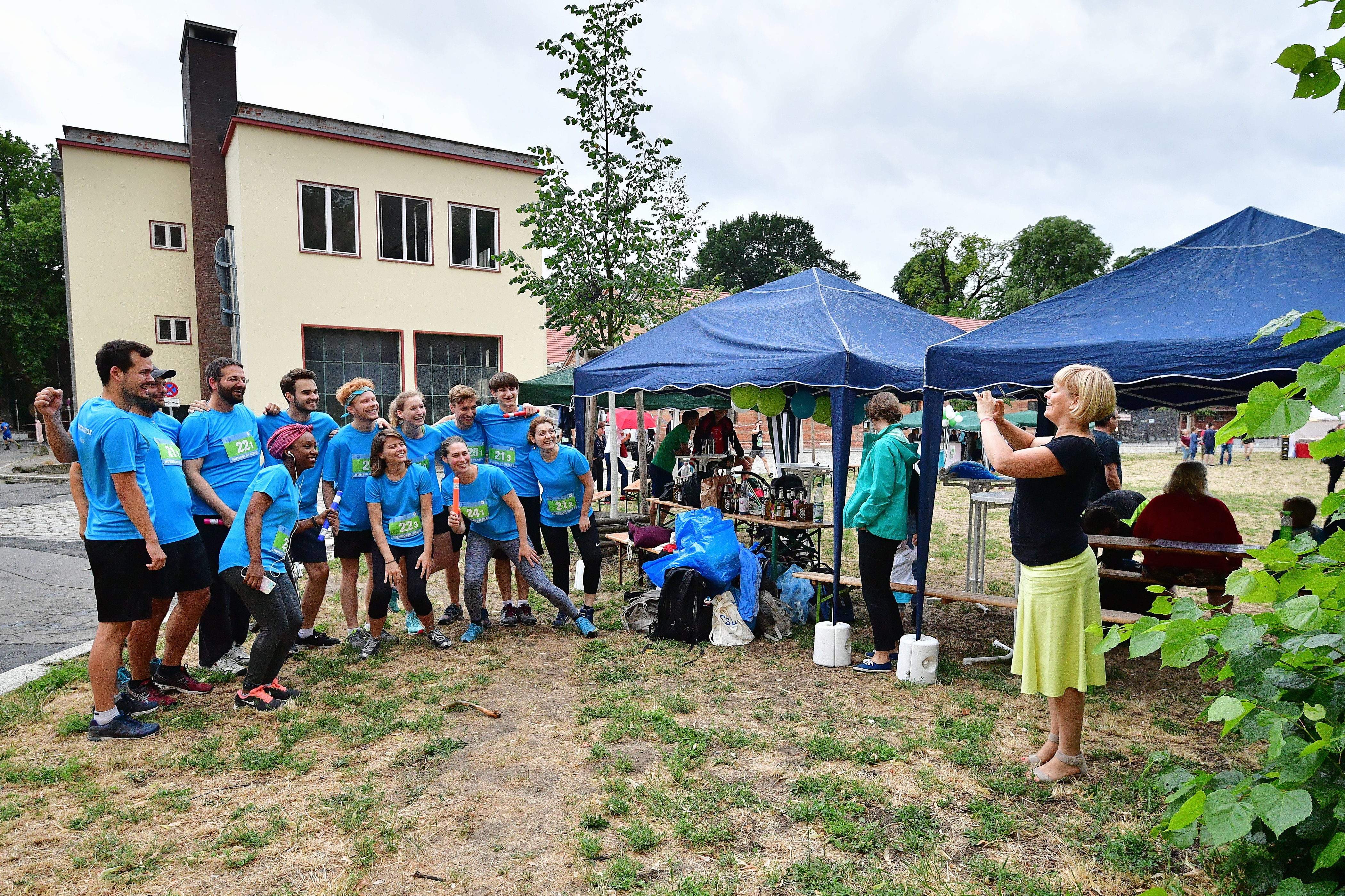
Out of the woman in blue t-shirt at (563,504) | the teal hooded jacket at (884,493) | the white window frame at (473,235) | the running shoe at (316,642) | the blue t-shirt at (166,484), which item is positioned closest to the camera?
the blue t-shirt at (166,484)

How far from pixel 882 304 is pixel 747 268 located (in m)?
46.4

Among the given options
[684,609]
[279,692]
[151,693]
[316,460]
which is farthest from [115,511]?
[684,609]

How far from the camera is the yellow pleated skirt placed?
3309 mm

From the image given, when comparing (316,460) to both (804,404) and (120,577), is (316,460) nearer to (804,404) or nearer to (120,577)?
(120,577)

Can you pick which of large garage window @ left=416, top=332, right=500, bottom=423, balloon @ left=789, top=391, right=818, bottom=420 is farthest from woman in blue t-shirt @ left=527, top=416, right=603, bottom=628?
large garage window @ left=416, top=332, right=500, bottom=423

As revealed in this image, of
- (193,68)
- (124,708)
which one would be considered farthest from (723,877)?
(193,68)

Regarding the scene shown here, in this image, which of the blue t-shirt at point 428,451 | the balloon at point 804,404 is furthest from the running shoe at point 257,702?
the balloon at point 804,404

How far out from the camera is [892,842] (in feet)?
10.0

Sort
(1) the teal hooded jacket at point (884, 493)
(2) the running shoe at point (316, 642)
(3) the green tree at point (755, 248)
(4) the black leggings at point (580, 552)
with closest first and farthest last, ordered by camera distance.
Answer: (1) the teal hooded jacket at point (884, 493) < (2) the running shoe at point (316, 642) < (4) the black leggings at point (580, 552) < (3) the green tree at point (755, 248)

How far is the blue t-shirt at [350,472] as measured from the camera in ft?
18.0

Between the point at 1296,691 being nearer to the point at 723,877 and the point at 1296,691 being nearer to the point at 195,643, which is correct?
the point at 723,877

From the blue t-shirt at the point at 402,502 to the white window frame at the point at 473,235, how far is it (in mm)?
12966

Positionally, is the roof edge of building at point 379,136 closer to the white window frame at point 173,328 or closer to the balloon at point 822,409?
the white window frame at point 173,328

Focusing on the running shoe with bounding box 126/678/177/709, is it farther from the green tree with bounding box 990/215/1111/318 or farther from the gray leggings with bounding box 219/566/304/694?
the green tree with bounding box 990/215/1111/318
